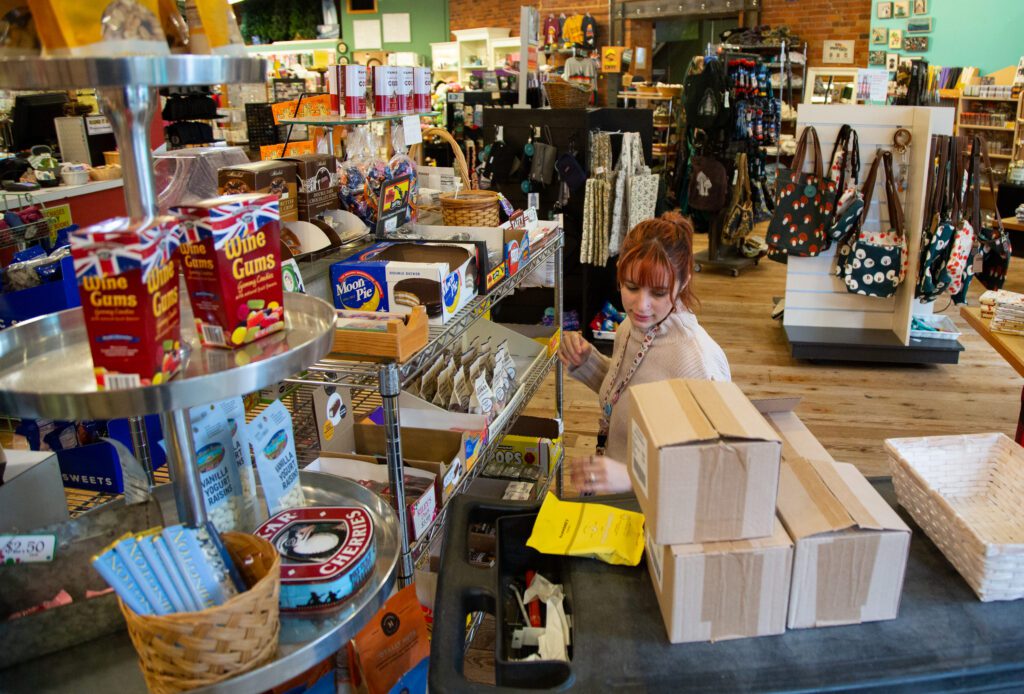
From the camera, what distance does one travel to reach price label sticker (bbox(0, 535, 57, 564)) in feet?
3.87

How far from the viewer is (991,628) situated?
1195mm

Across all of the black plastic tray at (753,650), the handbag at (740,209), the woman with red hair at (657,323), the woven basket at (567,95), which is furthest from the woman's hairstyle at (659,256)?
the handbag at (740,209)

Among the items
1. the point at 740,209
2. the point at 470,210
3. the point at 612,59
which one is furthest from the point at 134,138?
the point at 612,59

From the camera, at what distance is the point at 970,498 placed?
1.64m

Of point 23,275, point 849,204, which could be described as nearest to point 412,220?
point 23,275

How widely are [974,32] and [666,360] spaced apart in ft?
32.9

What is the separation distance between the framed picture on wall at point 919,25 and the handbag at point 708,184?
525cm

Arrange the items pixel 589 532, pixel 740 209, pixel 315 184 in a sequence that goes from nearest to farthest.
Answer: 1. pixel 589 532
2. pixel 315 184
3. pixel 740 209

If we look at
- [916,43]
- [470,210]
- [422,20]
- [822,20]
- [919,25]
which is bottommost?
[470,210]

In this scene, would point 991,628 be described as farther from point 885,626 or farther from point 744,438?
point 744,438

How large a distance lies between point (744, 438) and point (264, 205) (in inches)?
28.4

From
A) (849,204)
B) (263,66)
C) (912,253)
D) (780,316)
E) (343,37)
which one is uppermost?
(343,37)

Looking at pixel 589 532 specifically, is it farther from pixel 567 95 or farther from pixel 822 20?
pixel 822 20

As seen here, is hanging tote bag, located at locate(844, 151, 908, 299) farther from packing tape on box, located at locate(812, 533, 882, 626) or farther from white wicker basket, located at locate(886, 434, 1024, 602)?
packing tape on box, located at locate(812, 533, 882, 626)
